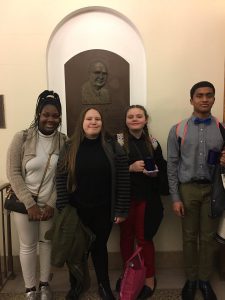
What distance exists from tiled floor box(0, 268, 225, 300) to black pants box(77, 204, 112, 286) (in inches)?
15.6

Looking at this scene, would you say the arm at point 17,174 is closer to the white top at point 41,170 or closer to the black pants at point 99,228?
the white top at point 41,170

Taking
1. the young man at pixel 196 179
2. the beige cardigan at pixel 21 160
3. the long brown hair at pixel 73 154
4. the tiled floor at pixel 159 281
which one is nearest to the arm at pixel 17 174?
the beige cardigan at pixel 21 160

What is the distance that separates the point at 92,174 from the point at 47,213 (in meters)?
0.43

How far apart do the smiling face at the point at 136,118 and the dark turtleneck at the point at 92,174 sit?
0.31 m

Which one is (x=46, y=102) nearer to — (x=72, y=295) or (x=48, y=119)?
(x=48, y=119)

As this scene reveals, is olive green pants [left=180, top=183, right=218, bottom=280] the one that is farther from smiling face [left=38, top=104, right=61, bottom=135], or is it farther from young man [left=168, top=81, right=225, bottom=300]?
smiling face [left=38, top=104, right=61, bottom=135]

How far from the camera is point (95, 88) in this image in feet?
8.20

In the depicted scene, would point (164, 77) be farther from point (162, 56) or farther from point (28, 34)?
point (28, 34)

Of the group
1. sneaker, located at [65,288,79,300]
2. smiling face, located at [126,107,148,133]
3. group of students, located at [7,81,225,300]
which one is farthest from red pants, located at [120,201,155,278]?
smiling face, located at [126,107,148,133]

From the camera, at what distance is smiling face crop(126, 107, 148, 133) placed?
2143 mm

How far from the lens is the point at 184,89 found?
2.49 m

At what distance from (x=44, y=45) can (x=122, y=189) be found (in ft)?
4.63

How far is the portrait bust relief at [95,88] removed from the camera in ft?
8.16

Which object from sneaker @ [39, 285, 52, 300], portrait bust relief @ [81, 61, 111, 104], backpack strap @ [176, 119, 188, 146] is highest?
portrait bust relief @ [81, 61, 111, 104]
